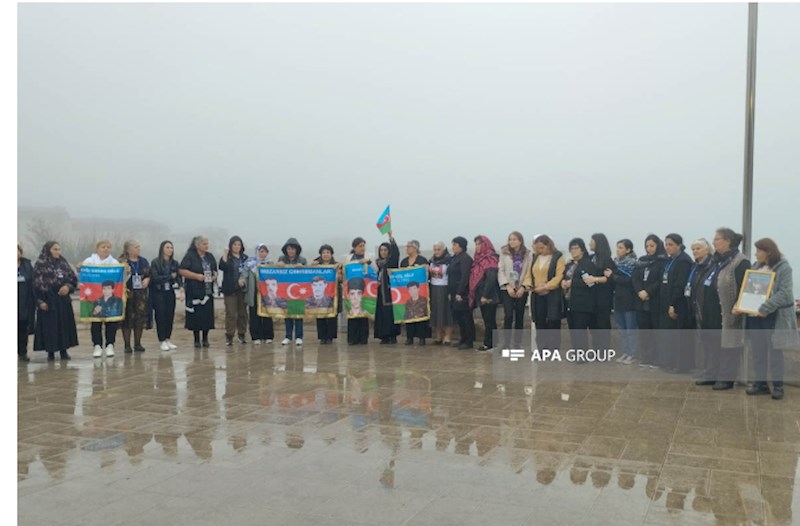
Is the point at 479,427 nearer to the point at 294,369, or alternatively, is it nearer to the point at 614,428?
the point at 614,428

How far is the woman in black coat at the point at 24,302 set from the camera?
9672 mm

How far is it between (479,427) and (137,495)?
2.78 metres

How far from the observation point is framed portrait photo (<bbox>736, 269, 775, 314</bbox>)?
22.5 feet

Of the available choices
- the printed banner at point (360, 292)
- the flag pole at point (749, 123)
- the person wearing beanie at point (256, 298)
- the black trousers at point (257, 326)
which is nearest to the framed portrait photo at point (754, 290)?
the flag pole at point (749, 123)

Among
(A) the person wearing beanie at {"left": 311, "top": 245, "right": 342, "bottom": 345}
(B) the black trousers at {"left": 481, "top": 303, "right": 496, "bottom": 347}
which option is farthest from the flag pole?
(A) the person wearing beanie at {"left": 311, "top": 245, "right": 342, "bottom": 345}

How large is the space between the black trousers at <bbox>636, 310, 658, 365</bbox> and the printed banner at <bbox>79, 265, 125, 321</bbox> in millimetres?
7497

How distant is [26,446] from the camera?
5.18 metres

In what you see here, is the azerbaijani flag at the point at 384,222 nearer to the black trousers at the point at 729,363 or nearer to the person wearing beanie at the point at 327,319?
the person wearing beanie at the point at 327,319

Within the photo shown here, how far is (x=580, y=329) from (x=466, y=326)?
1.87 metres

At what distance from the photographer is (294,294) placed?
36.5 ft

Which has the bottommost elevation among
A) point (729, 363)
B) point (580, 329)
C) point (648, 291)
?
point (729, 363)

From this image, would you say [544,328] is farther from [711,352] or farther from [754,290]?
[754,290]

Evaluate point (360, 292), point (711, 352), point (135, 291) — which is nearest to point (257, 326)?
point (360, 292)
